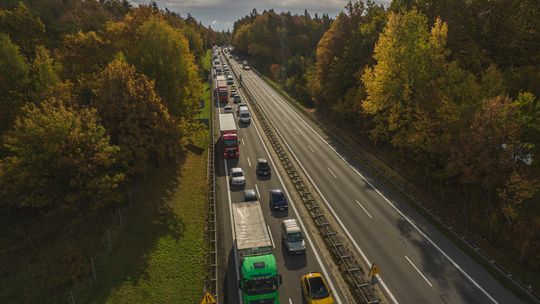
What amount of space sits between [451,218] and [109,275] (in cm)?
3304

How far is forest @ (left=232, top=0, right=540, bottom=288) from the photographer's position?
95.9ft

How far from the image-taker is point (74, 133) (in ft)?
97.5

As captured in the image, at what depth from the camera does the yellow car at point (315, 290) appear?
23.1 m

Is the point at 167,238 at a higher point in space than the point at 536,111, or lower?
lower

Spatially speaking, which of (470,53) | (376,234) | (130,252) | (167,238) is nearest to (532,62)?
(470,53)

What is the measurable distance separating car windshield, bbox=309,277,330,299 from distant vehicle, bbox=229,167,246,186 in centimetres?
1912

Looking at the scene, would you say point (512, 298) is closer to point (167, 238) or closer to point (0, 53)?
point (167, 238)

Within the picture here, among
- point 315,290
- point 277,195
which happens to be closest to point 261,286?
point 315,290

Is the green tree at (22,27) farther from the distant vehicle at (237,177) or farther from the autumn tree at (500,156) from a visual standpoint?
the autumn tree at (500,156)

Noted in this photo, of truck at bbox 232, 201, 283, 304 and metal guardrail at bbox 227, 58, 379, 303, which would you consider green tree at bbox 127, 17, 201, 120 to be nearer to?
metal guardrail at bbox 227, 58, 379, 303

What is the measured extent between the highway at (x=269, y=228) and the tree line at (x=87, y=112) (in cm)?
816

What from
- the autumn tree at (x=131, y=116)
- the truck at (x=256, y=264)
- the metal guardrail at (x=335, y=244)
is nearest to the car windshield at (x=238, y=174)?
the metal guardrail at (x=335, y=244)

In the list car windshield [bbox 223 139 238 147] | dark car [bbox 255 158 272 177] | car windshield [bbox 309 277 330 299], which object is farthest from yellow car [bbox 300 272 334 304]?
car windshield [bbox 223 139 238 147]

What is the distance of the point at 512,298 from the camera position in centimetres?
2475
